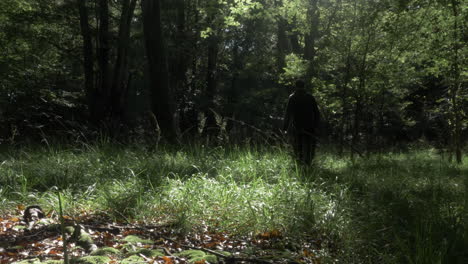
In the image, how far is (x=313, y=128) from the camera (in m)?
6.96

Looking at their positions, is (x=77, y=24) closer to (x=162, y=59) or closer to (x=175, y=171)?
(x=162, y=59)

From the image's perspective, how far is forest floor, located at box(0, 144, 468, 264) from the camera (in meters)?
2.58

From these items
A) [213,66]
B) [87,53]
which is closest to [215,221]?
[87,53]

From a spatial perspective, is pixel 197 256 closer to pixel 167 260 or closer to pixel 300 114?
pixel 167 260

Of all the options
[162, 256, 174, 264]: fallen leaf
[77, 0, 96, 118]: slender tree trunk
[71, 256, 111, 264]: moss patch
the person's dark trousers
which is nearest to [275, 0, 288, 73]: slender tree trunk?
[77, 0, 96, 118]: slender tree trunk

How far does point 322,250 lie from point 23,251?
2.19 metres

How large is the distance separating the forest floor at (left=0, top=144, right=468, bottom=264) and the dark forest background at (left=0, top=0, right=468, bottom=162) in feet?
5.48

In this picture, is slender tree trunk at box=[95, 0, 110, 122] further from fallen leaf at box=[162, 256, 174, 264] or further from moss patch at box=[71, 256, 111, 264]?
moss patch at box=[71, 256, 111, 264]

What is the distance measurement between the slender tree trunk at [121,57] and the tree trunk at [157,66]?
6.01 metres

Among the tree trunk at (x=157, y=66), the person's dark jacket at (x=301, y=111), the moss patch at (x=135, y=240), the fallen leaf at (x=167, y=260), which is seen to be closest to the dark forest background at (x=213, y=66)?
the tree trunk at (x=157, y=66)

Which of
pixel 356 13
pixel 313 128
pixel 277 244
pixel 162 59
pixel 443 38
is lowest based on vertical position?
pixel 277 244

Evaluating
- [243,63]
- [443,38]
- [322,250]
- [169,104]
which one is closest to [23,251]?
[322,250]

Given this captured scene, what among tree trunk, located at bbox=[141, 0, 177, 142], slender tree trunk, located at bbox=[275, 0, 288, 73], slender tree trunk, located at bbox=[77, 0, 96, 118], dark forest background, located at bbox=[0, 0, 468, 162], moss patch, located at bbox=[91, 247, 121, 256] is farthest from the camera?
slender tree trunk, located at bbox=[275, 0, 288, 73]

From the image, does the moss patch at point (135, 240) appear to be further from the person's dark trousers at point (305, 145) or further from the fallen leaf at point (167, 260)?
the person's dark trousers at point (305, 145)
